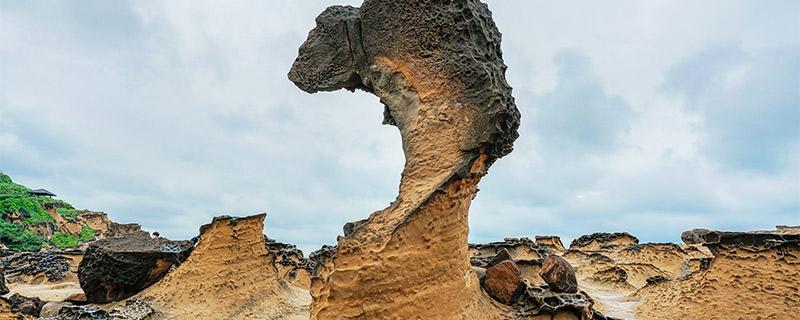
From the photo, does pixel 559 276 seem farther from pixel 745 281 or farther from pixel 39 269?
pixel 39 269

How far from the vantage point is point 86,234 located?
21.4 meters

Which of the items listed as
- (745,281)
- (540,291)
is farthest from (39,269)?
(745,281)

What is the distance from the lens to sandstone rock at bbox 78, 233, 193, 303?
260 inches

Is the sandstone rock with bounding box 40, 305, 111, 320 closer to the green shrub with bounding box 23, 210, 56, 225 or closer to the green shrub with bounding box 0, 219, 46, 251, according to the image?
the green shrub with bounding box 0, 219, 46, 251

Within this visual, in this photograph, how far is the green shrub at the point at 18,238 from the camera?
18078 millimetres

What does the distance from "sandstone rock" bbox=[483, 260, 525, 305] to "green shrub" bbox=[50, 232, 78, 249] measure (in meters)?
21.0

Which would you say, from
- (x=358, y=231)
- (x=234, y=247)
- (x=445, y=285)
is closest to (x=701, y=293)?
(x=445, y=285)

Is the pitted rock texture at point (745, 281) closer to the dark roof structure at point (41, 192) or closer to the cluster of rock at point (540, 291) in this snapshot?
the cluster of rock at point (540, 291)

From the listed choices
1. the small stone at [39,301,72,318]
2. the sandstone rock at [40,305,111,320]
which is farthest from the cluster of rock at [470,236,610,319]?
the small stone at [39,301,72,318]

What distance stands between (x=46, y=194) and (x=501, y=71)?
26.3 m

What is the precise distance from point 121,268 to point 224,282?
1524 millimetres

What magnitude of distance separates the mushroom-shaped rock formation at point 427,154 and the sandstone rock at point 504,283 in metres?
0.12

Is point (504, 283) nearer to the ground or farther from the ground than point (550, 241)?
nearer to the ground

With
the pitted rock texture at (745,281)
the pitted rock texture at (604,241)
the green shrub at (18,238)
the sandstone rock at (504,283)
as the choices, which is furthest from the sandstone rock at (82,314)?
the green shrub at (18,238)
